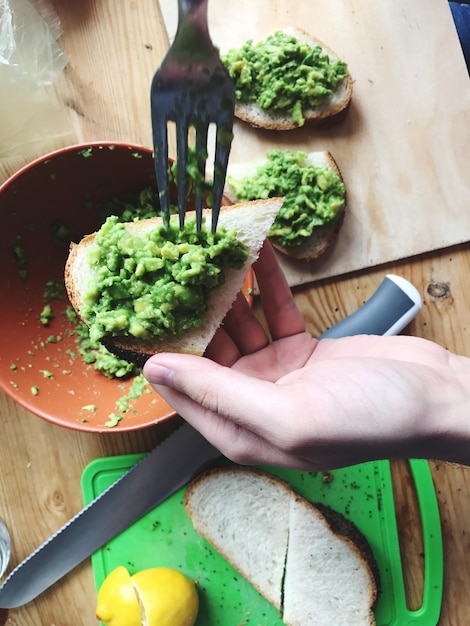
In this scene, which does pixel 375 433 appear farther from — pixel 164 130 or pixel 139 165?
pixel 139 165

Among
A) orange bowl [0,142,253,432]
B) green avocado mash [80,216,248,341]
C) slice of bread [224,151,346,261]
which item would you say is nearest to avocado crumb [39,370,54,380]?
orange bowl [0,142,253,432]

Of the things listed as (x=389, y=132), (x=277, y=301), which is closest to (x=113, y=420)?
(x=277, y=301)

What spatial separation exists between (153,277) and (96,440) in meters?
0.91

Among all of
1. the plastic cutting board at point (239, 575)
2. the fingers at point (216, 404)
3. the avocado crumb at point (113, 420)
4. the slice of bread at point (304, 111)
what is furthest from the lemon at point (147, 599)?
the slice of bread at point (304, 111)

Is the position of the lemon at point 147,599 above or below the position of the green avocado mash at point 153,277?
below

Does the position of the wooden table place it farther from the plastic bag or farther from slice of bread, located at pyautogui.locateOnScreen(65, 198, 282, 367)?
slice of bread, located at pyautogui.locateOnScreen(65, 198, 282, 367)

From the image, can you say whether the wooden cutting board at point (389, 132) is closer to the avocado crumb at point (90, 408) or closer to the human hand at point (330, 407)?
the human hand at point (330, 407)

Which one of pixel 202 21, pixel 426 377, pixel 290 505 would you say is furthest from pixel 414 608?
pixel 202 21

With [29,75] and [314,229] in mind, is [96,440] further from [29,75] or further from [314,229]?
[29,75]

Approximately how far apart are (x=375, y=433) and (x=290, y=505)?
37.0 inches

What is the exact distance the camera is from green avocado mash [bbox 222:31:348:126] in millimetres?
2180

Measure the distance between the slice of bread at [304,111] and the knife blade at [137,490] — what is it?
674 mm

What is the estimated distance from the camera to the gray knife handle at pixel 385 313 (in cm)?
214

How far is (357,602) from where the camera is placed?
2.22m
